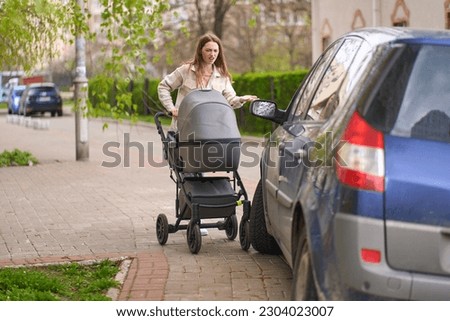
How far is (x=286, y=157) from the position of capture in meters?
6.82

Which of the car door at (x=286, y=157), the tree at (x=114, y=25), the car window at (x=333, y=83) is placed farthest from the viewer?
the tree at (x=114, y=25)

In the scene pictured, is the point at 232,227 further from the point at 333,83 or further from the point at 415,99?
the point at 415,99

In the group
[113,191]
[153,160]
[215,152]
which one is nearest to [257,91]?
[153,160]

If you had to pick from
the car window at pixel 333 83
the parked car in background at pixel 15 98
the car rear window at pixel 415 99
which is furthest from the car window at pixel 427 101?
the parked car in background at pixel 15 98

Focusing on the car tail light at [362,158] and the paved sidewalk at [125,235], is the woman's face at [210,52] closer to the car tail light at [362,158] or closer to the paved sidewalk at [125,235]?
the paved sidewalk at [125,235]

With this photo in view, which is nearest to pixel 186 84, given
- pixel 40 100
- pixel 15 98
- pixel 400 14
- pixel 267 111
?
pixel 267 111

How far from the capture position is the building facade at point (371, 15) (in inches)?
947

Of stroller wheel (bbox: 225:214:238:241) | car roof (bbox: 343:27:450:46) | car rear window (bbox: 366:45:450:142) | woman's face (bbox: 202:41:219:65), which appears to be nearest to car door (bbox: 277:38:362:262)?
car roof (bbox: 343:27:450:46)

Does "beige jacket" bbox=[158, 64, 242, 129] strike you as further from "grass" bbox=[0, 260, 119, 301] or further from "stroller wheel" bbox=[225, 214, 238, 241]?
"grass" bbox=[0, 260, 119, 301]

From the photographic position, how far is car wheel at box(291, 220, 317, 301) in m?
5.43

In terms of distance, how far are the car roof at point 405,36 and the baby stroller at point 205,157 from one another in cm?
314

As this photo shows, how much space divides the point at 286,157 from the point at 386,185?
6.12ft
